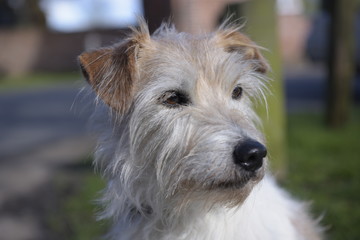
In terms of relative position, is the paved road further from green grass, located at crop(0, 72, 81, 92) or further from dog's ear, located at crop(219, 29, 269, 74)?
green grass, located at crop(0, 72, 81, 92)

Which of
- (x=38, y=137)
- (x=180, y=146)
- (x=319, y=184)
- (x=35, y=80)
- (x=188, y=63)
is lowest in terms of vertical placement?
(x=35, y=80)

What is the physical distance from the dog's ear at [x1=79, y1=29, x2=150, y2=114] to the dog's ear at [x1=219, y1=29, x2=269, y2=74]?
0.75 meters

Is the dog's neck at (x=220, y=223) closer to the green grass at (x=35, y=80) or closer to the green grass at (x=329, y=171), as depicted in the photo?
the green grass at (x=329, y=171)

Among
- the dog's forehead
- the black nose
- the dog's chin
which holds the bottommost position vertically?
the dog's chin

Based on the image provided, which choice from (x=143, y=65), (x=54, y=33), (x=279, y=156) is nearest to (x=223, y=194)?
(x=143, y=65)

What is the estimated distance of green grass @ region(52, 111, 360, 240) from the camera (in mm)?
5320

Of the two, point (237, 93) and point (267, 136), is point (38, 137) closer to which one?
point (267, 136)

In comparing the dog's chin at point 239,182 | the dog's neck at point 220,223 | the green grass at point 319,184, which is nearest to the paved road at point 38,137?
the green grass at point 319,184

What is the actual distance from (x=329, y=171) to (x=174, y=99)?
174 inches

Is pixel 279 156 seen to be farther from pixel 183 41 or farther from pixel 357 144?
pixel 183 41

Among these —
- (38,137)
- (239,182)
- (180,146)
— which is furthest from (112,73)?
(38,137)

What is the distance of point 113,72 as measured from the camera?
123 inches

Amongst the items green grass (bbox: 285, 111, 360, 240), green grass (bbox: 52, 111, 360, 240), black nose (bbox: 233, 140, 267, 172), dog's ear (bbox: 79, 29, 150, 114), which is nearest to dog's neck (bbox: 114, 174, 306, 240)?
black nose (bbox: 233, 140, 267, 172)

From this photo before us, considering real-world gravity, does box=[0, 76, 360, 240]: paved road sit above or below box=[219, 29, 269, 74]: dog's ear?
below
